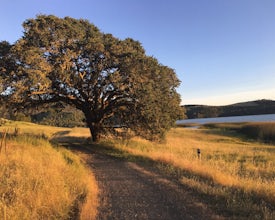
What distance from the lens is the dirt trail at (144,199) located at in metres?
5.88

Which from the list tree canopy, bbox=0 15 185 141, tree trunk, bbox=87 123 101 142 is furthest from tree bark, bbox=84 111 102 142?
tree canopy, bbox=0 15 185 141

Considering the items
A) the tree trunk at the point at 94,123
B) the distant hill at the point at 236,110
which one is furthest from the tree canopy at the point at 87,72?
the distant hill at the point at 236,110

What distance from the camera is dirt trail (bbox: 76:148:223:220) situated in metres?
5.88

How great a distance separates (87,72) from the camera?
20922 millimetres

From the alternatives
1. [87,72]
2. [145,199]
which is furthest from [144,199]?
[87,72]

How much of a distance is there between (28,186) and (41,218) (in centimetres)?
159

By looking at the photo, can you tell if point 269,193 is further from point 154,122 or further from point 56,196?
point 154,122

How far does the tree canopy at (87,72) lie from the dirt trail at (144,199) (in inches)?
359

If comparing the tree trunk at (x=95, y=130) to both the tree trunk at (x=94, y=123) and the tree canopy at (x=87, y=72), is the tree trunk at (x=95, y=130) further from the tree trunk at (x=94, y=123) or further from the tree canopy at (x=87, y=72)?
the tree canopy at (x=87, y=72)

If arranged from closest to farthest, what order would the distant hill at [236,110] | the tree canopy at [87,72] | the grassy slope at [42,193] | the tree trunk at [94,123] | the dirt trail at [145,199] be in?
the grassy slope at [42,193] → the dirt trail at [145,199] → the tree canopy at [87,72] → the tree trunk at [94,123] → the distant hill at [236,110]

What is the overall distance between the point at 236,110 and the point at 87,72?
166m

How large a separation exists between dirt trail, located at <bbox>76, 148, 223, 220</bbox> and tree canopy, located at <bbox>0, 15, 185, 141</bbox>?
9.12 metres

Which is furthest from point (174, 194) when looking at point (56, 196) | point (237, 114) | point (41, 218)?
point (237, 114)

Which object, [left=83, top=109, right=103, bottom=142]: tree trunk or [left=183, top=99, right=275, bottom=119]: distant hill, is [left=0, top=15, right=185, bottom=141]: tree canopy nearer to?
[left=83, top=109, right=103, bottom=142]: tree trunk
